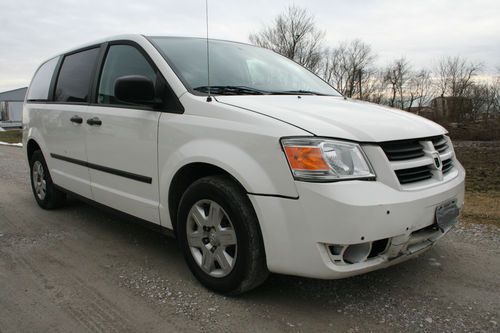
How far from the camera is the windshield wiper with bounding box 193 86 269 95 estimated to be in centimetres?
298

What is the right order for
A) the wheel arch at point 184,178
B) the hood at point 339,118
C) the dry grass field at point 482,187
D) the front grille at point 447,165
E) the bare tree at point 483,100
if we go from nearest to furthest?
1. the hood at point 339,118
2. the wheel arch at point 184,178
3. the front grille at point 447,165
4. the dry grass field at point 482,187
5. the bare tree at point 483,100

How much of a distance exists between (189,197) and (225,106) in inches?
25.4

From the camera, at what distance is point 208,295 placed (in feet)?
9.27

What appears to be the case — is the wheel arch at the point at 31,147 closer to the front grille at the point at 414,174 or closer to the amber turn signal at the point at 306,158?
the amber turn signal at the point at 306,158

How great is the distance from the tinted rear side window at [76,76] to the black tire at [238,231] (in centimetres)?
182

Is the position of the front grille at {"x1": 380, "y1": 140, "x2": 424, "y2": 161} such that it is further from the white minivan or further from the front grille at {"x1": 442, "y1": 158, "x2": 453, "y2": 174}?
the front grille at {"x1": 442, "y1": 158, "x2": 453, "y2": 174}

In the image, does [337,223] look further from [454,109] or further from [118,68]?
[454,109]

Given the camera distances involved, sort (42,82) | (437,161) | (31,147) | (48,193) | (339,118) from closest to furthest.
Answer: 1. (339,118)
2. (437,161)
3. (48,193)
4. (42,82)
5. (31,147)

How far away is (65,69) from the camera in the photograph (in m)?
4.51

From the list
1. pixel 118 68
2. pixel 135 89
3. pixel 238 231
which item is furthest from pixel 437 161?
pixel 118 68

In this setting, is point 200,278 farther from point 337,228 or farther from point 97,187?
point 97,187

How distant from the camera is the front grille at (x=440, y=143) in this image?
2.86 metres

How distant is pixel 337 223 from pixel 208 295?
110cm

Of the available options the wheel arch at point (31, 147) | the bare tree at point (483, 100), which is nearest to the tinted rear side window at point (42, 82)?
the wheel arch at point (31, 147)
